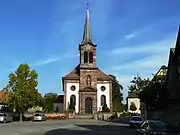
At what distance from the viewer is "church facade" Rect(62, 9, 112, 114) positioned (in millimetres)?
93438

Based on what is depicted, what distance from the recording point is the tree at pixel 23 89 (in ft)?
234

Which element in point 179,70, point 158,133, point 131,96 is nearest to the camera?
point 158,133

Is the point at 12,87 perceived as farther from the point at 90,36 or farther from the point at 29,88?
the point at 90,36

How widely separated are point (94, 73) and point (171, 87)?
217 feet

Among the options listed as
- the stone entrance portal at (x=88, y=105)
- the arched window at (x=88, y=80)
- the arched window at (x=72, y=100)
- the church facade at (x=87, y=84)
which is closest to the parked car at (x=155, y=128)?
the church facade at (x=87, y=84)

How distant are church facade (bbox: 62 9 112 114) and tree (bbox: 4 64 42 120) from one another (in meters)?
19.8

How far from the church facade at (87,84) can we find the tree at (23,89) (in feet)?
65.0

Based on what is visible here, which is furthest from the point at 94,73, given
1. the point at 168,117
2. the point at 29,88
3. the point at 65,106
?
the point at 168,117

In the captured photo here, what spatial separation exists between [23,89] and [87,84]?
27.0m

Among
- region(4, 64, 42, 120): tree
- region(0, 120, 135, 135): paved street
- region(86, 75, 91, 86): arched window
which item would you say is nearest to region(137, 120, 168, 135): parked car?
region(0, 120, 135, 135): paved street

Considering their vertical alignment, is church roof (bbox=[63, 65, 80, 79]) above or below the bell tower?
below

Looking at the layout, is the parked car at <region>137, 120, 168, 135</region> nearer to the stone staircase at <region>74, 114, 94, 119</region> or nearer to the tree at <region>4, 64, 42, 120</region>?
the tree at <region>4, 64, 42, 120</region>

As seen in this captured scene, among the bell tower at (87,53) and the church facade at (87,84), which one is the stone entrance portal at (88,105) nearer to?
the church facade at (87,84)

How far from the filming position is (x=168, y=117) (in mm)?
33469
